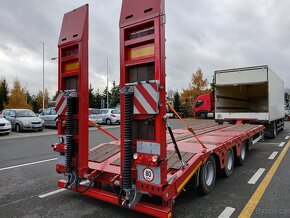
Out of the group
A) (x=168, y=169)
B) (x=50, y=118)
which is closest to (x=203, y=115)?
(x=50, y=118)

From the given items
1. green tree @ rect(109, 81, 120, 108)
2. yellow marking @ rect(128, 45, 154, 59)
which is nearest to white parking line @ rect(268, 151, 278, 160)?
yellow marking @ rect(128, 45, 154, 59)

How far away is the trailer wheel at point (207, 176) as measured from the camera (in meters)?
4.65

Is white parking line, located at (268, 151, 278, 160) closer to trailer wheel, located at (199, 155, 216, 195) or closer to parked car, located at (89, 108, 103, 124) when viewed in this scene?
trailer wheel, located at (199, 155, 216, 195)

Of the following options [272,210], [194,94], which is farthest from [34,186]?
[194,94]

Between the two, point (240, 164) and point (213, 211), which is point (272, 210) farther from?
point (240, 164)

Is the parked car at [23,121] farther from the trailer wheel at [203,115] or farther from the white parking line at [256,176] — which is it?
the trailer wheel at [203,115]

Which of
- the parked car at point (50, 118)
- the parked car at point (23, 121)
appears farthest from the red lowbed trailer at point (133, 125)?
the parked car at point (50, 118)

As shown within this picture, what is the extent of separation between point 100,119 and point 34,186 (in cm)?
1916

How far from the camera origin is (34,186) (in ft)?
18.2

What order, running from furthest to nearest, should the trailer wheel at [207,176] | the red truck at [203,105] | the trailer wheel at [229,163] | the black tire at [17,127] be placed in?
the red truck at [203,105] < the black tire at [17,127] < the trailer wheel at [229,163] < the trailer wheel at [207,176]

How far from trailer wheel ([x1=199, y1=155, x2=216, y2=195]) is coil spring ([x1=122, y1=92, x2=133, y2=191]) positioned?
1630 mm

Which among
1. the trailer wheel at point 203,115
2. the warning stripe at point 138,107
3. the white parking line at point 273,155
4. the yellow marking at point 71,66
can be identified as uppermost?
the yellow marking at point 71,66

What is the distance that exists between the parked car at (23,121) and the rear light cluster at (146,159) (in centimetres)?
1666

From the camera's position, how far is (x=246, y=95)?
16125mm
